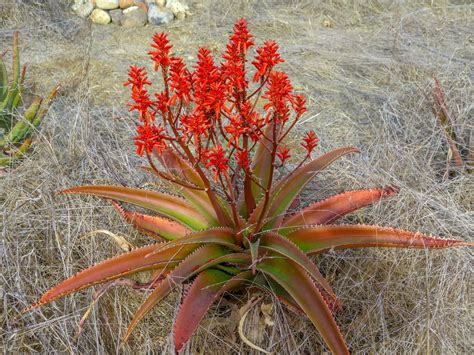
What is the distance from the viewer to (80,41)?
468 cm

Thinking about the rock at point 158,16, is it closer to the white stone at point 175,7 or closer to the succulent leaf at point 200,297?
the white stone at point 175,7

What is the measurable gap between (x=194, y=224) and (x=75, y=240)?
56 centimetres

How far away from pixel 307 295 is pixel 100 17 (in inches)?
172

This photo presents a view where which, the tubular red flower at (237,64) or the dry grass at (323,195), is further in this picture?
the dry grass at (323,195)

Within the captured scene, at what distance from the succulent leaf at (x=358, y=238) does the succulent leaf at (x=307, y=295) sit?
0.12 meters

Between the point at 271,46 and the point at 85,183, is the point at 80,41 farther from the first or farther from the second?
the point at 271,46

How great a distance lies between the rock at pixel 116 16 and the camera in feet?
17.0

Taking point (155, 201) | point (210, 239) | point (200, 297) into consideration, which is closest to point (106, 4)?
point (155, 201)

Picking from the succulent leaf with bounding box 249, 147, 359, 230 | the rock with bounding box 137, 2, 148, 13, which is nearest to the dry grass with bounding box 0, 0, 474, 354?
the succulent leaf with bounding box 249, 147, 359, 230

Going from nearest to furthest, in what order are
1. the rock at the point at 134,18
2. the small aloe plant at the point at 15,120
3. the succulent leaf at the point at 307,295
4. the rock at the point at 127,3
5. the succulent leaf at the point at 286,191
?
the succulent leaf at the point at 307,295, the succulent leaf at the point at 286,191, the small aloe plant at the point at 15,120, the rock at the point at 134,18, the rock at the point at 127,3

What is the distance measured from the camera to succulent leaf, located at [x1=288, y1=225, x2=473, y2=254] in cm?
170

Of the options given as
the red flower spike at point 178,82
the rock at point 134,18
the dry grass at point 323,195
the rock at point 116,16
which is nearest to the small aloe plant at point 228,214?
the red flower spike at point 178,82

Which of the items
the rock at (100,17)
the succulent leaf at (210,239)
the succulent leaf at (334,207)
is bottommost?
the rock at (100,17)

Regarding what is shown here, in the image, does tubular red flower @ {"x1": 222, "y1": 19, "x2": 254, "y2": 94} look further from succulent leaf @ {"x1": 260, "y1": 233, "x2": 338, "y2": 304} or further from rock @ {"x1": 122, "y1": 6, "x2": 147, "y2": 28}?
rock @ {"x1": 122, "y1": 6, "x2": 147, "y2": 28}
